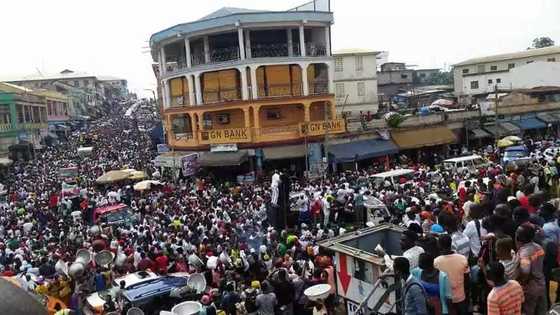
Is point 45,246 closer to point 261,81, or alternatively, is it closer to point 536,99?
point 261,81

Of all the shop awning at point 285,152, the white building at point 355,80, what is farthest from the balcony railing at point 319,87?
the white building at point 355,80

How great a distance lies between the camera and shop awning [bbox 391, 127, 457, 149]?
110 feet

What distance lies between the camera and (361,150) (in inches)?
1246

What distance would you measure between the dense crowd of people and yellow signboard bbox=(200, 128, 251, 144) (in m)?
3.23

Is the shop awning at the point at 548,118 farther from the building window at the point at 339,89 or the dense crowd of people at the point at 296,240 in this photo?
the building window at the point at 339,89

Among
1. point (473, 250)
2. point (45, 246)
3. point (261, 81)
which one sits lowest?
point (45, 246)

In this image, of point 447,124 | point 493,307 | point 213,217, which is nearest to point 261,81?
point 447,124

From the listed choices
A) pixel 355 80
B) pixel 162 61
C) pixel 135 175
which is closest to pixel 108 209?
pixel 135 175

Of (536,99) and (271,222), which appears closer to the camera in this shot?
(271,222)

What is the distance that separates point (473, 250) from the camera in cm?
787

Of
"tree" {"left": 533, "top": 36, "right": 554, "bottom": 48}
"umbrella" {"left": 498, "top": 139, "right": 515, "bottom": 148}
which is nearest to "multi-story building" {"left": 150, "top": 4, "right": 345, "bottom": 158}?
"umbrella" {"left": 498, "top": 139, "right": 515, "bottom": 148}

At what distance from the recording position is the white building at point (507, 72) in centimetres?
5012

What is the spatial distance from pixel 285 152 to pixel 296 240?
60.8 ft

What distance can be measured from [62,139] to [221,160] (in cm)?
4051
